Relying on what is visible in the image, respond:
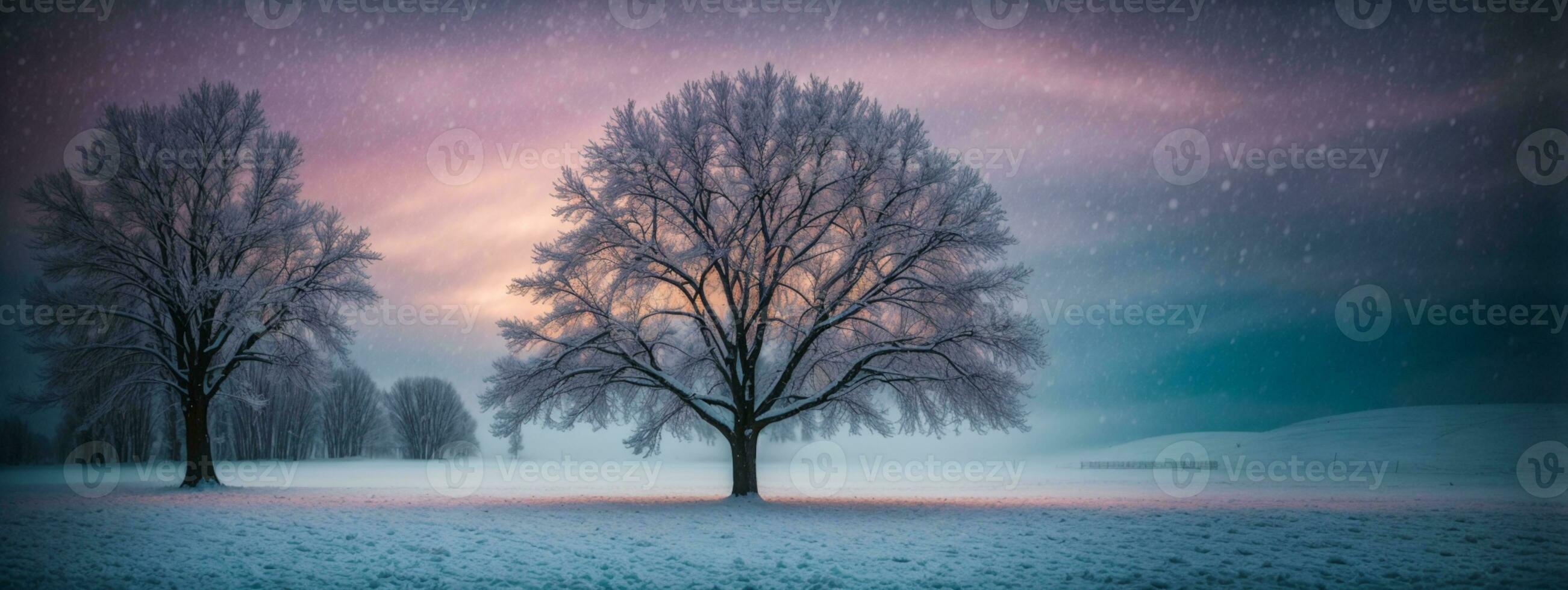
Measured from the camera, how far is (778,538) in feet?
43.7

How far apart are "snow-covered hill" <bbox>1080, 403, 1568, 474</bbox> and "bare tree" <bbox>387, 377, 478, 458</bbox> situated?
47.2 meters

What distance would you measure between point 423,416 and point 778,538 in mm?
53302

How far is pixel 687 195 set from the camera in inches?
777

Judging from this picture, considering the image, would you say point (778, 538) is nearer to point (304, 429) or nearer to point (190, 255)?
point (190, 255)

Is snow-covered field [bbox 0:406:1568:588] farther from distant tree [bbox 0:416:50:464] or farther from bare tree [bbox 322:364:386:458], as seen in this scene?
bare tree [bbox 322:364:386:458]

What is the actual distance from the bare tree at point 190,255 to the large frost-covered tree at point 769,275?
370 inches

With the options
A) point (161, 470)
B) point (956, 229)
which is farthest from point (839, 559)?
point (161, 470)

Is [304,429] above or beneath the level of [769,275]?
beneath

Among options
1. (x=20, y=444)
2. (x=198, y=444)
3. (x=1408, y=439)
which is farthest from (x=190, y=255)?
(x=1408, y=439)

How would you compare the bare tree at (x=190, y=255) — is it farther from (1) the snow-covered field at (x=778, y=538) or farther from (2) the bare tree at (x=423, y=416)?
(2) the bare tree at (x=423, y=416)

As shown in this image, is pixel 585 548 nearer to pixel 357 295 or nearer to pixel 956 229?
pixel 956 229

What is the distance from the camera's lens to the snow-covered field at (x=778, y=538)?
10.3 meters

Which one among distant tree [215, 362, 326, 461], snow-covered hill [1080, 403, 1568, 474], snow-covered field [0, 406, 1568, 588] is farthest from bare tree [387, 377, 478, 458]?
snow-covered hill [1080, 403, 1568, 474]

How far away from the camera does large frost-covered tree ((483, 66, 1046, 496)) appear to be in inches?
749
